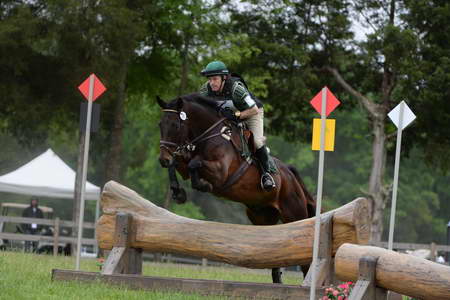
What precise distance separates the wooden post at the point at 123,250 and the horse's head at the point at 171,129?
0.86m

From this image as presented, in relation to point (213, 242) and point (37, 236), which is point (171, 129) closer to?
point (213, 242)

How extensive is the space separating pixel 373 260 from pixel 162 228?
111 inches

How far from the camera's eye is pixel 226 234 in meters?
8.84

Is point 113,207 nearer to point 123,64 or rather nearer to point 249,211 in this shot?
point 249,211

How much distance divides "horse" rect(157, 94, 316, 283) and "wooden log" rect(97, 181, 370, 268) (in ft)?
1.44

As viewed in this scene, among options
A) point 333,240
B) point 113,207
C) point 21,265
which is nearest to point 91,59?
point 21,265

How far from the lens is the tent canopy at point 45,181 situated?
23.0 m

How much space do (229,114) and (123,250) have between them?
1.93 meters

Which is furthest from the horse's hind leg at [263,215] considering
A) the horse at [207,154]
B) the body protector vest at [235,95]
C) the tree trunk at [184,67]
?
the tree trunk at [184,67]

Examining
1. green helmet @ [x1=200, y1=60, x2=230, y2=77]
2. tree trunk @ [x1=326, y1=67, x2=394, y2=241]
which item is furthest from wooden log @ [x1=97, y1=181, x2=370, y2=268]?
tree trunk @ [x1=326, y1=67, x2=394, y2=241]

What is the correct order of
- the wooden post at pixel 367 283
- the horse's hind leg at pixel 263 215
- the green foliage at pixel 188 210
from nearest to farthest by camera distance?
1. the wooden post at pixel 367 283
2. the horse's hind leg at pixel 263 215
3. the green foliage at pixel 188 210

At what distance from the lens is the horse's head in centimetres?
891

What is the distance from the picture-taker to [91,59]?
20.7 meters

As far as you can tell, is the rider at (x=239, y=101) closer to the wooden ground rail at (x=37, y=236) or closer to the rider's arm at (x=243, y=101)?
the rider's arm at (x=243, y=101)
